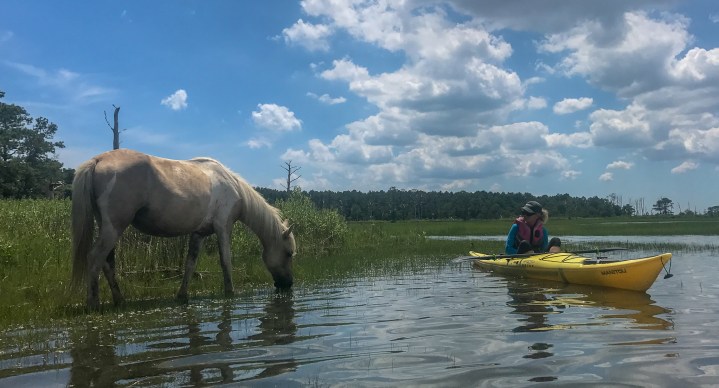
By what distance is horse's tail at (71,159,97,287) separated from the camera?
22.6 feet

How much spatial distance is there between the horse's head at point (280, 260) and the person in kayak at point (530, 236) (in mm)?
5409

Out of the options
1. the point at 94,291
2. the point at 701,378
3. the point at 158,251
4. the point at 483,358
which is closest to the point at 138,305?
the point at 94,291

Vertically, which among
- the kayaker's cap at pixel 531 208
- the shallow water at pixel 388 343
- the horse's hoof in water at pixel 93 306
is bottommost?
the shallow water at pixel 388 343

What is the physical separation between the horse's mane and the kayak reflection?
14.9 feet

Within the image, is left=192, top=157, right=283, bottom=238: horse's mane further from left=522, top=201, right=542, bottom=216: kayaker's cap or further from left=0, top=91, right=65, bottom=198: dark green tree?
left=0, top=91, right=65, bottom=198: dark green tree

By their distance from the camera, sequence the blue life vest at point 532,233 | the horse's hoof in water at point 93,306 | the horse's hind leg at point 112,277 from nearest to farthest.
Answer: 1. the horse's hoof in water at point 93,306
2. the horse's hind leg at point 112,277
3. the blue life vest at point 532,233

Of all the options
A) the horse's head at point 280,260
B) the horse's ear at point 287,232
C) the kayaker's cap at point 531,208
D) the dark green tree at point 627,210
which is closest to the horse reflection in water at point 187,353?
the horse's head at point 280,260

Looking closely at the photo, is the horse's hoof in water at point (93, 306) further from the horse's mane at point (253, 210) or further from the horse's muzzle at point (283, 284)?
the horse's muzzle at point (283, 284)

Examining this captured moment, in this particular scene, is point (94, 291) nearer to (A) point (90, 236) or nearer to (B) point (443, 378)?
(A) point (90, 236)

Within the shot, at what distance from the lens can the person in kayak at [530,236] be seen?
12.0 m

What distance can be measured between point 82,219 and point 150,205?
90 centimetres

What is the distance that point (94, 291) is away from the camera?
272 inches

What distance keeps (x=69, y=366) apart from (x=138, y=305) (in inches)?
140

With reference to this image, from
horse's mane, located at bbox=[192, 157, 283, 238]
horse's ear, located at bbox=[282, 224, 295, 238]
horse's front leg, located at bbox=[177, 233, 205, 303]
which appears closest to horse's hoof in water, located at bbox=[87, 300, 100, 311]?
horse's front leg, located at bbox=[177, 233, 205, 303]
